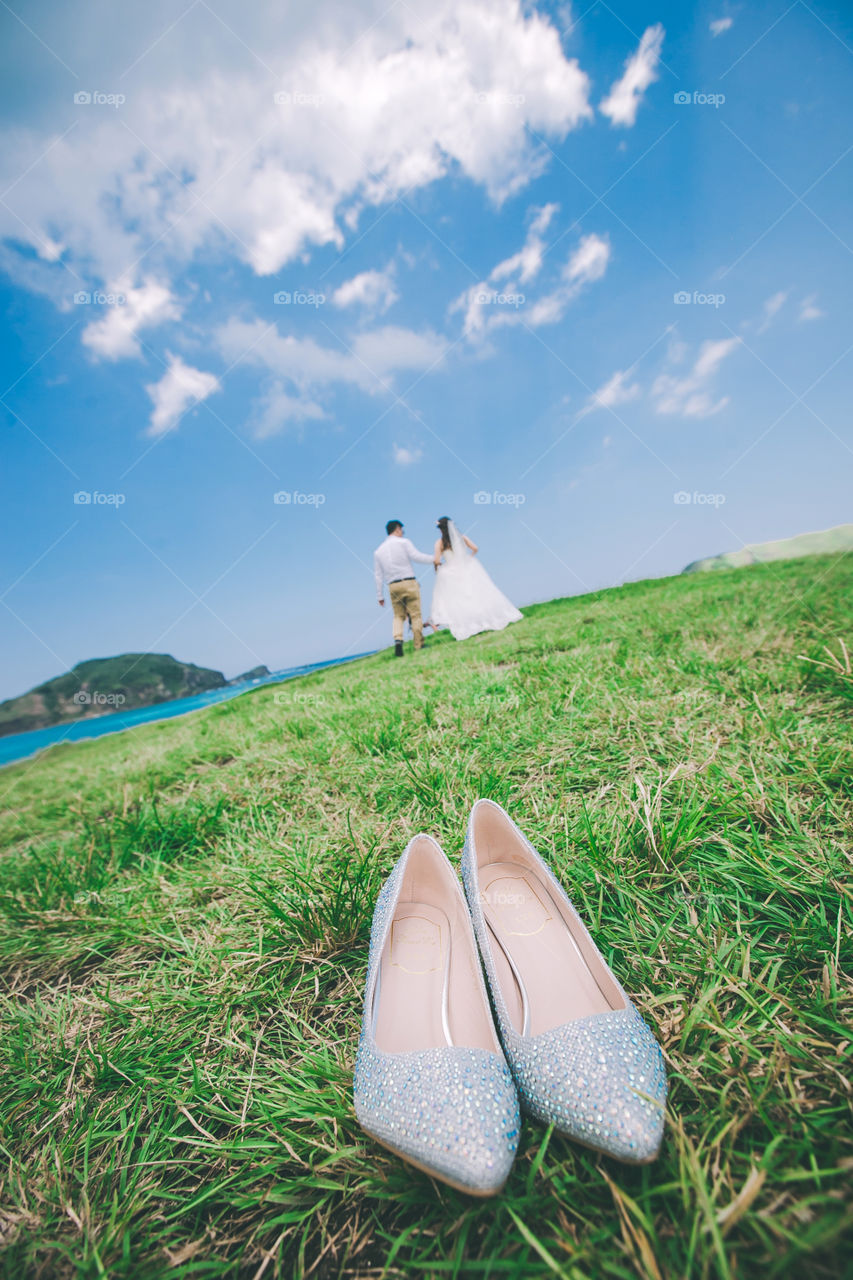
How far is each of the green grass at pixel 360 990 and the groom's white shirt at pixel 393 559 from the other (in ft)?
21.1

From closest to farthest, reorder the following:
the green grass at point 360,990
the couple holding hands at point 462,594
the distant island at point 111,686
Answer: the green grass at point 360,990 < the couple holding hands at point 462,594 < the distant island at point 111,686

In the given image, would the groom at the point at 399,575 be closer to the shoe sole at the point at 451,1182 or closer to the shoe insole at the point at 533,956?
the shoe insole at the point at 533,956

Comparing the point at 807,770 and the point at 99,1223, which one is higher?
the point at 807,770

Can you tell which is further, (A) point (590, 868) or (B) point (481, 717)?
(B) point (481, 717)

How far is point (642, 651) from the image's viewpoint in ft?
9.95

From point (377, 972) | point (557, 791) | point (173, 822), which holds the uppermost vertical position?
point (173, 822)

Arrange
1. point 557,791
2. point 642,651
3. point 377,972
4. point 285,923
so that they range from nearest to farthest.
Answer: point 377,972 → point 285,923 → point 557,791 → point 642,651

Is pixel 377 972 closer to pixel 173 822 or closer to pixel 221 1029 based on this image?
pixel 221 1029

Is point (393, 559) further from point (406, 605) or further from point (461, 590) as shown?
point (461, 590)

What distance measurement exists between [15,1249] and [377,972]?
707 mm

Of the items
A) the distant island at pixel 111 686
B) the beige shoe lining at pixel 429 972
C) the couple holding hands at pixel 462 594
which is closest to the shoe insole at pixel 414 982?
the beige shoe lining at pixel 429 972

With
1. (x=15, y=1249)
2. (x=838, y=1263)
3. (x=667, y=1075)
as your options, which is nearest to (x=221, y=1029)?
(x=15, y=1249)

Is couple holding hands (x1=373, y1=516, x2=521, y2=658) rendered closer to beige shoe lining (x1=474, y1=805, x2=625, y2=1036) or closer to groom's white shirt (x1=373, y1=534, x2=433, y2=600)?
groom's white shirt (x1=373, y1=534, x2=433, y2=600)

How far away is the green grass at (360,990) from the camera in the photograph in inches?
25.0
